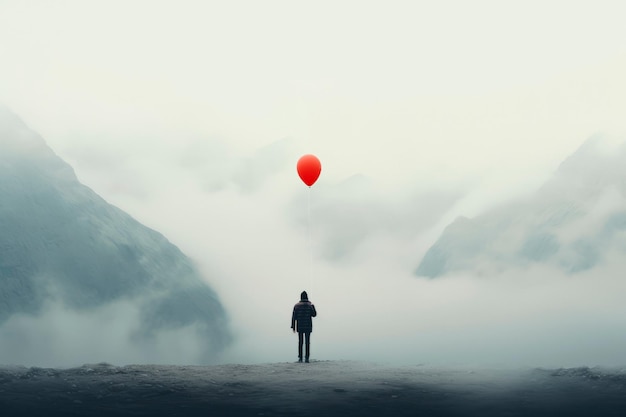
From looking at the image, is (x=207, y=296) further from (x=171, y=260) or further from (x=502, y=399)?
(x=502, y=399)

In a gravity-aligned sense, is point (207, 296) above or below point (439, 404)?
above

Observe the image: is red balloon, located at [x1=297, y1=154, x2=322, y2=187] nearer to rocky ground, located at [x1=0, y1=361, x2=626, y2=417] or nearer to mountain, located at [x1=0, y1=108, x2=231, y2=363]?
rocky ground, located at [x1=0, y1=361, x2=626, y2=417]

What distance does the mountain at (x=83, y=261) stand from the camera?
3701 inches

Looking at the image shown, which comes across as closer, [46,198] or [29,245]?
[29,245]

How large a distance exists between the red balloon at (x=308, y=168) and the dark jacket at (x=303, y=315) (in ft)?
28.7

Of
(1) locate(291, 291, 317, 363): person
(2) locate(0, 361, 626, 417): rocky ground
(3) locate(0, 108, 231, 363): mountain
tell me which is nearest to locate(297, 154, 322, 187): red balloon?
(1) locate(291, 291, 317, 363): person

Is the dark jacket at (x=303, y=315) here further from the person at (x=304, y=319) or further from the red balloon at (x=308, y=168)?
the red balloon at (x=308, y=168)

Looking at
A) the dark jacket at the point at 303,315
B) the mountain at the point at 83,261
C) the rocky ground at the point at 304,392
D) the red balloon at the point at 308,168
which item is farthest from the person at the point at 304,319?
the mountain at the point at 83,261

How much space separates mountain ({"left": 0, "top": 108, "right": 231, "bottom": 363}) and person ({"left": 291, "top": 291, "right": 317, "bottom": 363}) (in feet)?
224

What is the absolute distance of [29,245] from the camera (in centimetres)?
9581

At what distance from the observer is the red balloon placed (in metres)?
34.6

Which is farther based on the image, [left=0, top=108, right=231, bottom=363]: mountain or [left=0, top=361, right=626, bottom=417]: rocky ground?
[left=0, top=108, right=231, bottom=363]: mountain

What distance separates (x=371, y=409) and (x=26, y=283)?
84.2 m

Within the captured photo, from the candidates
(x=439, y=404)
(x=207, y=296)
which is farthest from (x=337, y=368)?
(x=207, y=296)
